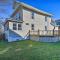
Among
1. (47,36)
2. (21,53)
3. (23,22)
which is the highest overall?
(23,22)

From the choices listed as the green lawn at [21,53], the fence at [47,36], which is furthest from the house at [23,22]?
the green lawn at [21,53]

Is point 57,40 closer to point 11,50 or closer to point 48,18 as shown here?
point 48,18

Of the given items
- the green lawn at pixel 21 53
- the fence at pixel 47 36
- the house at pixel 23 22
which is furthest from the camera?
the house at pixel 23 22

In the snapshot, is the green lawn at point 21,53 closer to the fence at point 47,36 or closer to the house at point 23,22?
the fence at point 47,36

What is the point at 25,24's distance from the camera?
465cm

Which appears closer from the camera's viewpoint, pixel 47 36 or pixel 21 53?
pixel 21 53

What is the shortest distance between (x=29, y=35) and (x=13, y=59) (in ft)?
4.84

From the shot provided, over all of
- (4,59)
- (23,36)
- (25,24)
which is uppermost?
(25,24)

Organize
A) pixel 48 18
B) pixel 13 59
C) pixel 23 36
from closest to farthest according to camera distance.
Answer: pixel 13 59
pixel 23 36
pixel 48 18

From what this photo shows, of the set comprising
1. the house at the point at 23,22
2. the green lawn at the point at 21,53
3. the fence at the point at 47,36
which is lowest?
the green lawn at the point at 21,53

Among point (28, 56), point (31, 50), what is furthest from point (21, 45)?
point (28, 56)

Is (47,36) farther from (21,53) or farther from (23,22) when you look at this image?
(21,53)

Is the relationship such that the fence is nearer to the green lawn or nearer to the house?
the house

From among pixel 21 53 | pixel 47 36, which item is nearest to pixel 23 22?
pixel 47 36
